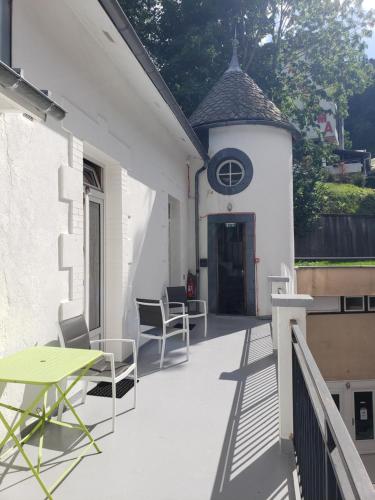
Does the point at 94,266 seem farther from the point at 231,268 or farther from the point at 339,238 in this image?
the point at 339,238

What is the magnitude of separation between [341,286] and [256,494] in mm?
9055

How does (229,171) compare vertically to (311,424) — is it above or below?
above

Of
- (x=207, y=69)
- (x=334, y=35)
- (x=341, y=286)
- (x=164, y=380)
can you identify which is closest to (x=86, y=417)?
(x=164, y=380)

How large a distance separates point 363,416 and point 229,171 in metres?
9.58

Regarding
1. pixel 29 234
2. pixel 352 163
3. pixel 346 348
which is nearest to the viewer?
pixel 29 234

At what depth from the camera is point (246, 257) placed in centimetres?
967

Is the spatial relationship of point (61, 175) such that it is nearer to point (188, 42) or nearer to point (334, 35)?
point (188, 42)

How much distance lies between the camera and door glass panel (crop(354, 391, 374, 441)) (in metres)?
13.2

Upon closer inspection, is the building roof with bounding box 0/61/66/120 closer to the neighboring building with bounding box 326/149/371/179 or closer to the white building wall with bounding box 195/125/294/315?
the white building wall with bounding box 195/125/294/315

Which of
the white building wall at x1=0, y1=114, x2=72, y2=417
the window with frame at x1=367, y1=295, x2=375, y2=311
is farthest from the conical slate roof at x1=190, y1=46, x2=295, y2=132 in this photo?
the window with frame at x1=367, y1=295, x2=375, y2=311

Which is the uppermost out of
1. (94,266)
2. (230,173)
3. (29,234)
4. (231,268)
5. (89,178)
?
(230,173)

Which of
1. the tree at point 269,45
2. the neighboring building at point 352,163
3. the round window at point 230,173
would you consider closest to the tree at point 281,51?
the tree at point 269,45

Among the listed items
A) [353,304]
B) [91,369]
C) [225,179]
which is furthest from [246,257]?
[91,369]

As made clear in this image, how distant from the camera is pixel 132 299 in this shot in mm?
6043
